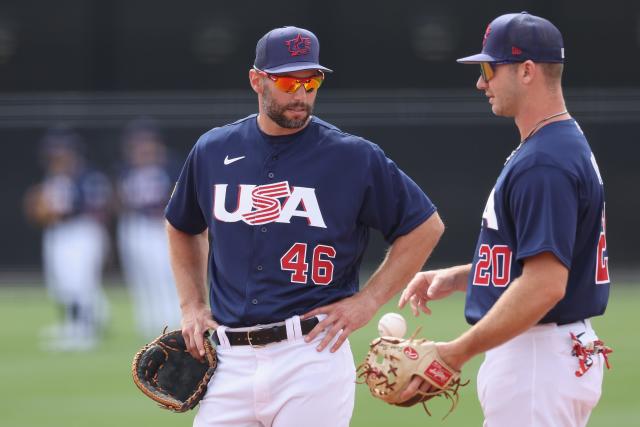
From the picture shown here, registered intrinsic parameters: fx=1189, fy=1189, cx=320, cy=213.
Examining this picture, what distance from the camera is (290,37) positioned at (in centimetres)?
441

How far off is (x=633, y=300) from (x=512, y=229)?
12989 mm

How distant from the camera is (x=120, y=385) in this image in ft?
32.4

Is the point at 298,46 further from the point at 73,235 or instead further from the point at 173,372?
the point at 73,235

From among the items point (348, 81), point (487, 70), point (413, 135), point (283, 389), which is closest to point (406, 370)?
point (283, 389)

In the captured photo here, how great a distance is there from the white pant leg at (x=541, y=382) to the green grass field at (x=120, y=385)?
4.23 m

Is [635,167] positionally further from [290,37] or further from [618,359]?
[290,37]

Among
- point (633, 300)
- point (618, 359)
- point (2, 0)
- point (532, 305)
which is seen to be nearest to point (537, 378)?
point (532, 305)

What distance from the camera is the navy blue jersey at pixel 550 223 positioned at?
11.9 feet

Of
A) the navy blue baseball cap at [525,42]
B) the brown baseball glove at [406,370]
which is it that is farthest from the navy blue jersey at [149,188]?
the navy blue baseball cap at [525,42]

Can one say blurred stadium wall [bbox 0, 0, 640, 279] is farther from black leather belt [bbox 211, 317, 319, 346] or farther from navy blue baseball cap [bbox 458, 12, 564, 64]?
navy blue baseball cap [bbox 458, 12, 564, 64]

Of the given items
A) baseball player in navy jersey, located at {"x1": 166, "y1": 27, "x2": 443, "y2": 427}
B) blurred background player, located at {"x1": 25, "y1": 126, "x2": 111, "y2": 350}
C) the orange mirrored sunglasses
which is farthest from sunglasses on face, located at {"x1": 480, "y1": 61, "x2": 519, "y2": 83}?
blurred background player, located at {"x1": 25, "y1": 126, "x2": 111, "y2": 350}

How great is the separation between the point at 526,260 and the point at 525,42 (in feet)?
2.39

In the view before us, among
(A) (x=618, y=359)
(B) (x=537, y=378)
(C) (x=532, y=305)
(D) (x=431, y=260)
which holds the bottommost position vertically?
(D) (x=431, y=260)

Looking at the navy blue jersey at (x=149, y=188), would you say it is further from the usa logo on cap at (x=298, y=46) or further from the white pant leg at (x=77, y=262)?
the usa logo on cap at (x=298, y=46)
